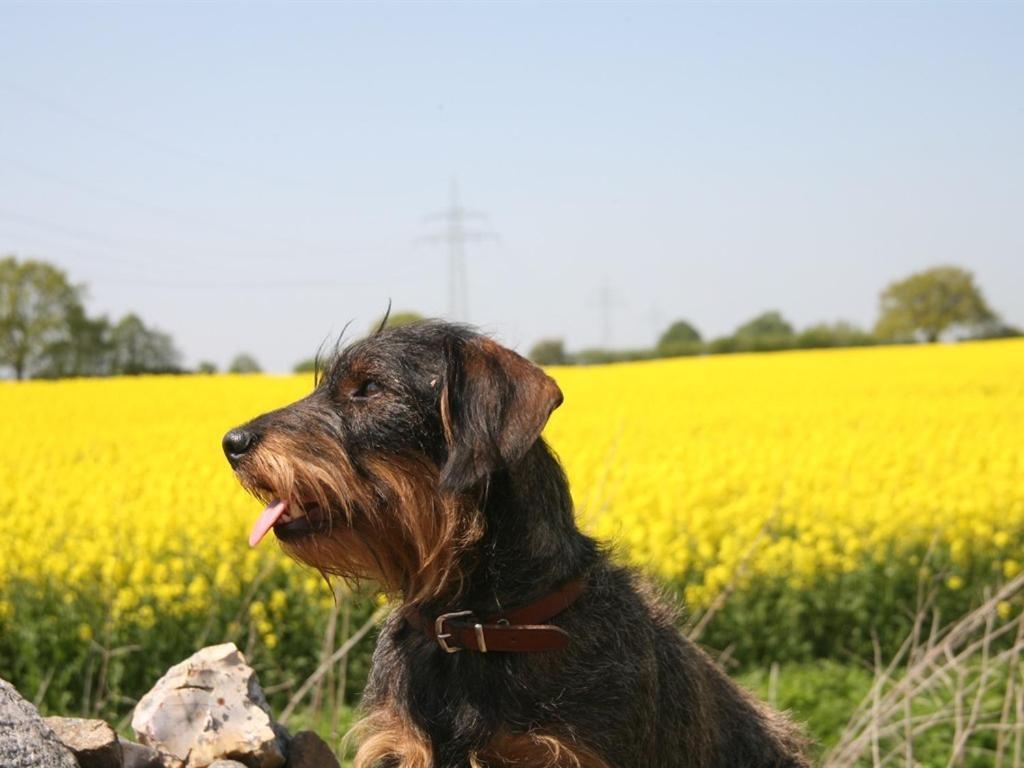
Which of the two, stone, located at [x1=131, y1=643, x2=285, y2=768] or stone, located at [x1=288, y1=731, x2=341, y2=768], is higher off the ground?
stone, located at [x1=131, y1=643, x2=285, y2=768]

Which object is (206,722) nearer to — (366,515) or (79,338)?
(366,515)

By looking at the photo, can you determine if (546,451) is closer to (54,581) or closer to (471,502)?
(471,502)

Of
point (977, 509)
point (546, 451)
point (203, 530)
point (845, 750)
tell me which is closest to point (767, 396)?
point (977, 509)

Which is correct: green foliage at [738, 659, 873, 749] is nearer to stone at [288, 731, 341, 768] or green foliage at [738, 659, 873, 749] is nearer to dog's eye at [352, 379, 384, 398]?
stone at [288, 731, 341, 768]

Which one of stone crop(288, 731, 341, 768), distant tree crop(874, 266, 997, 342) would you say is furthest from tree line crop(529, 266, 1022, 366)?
stone crop(288, 731, 341, 768)

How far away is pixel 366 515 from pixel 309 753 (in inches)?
40.0

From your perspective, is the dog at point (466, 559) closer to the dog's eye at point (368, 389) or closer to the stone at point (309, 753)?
the dog's eye at point (368, 389)

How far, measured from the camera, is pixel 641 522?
1033 cm

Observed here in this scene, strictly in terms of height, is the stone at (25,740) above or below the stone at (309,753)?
above

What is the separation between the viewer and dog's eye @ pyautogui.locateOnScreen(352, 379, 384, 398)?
11.1 ft

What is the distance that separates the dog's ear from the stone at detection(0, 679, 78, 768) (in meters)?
1.22

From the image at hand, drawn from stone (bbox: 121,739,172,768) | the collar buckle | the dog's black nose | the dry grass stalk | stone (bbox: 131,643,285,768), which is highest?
the dog's black nose

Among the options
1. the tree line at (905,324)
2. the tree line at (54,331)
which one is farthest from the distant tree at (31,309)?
the tree line at (905,324)

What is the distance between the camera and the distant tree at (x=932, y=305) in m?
81.4
